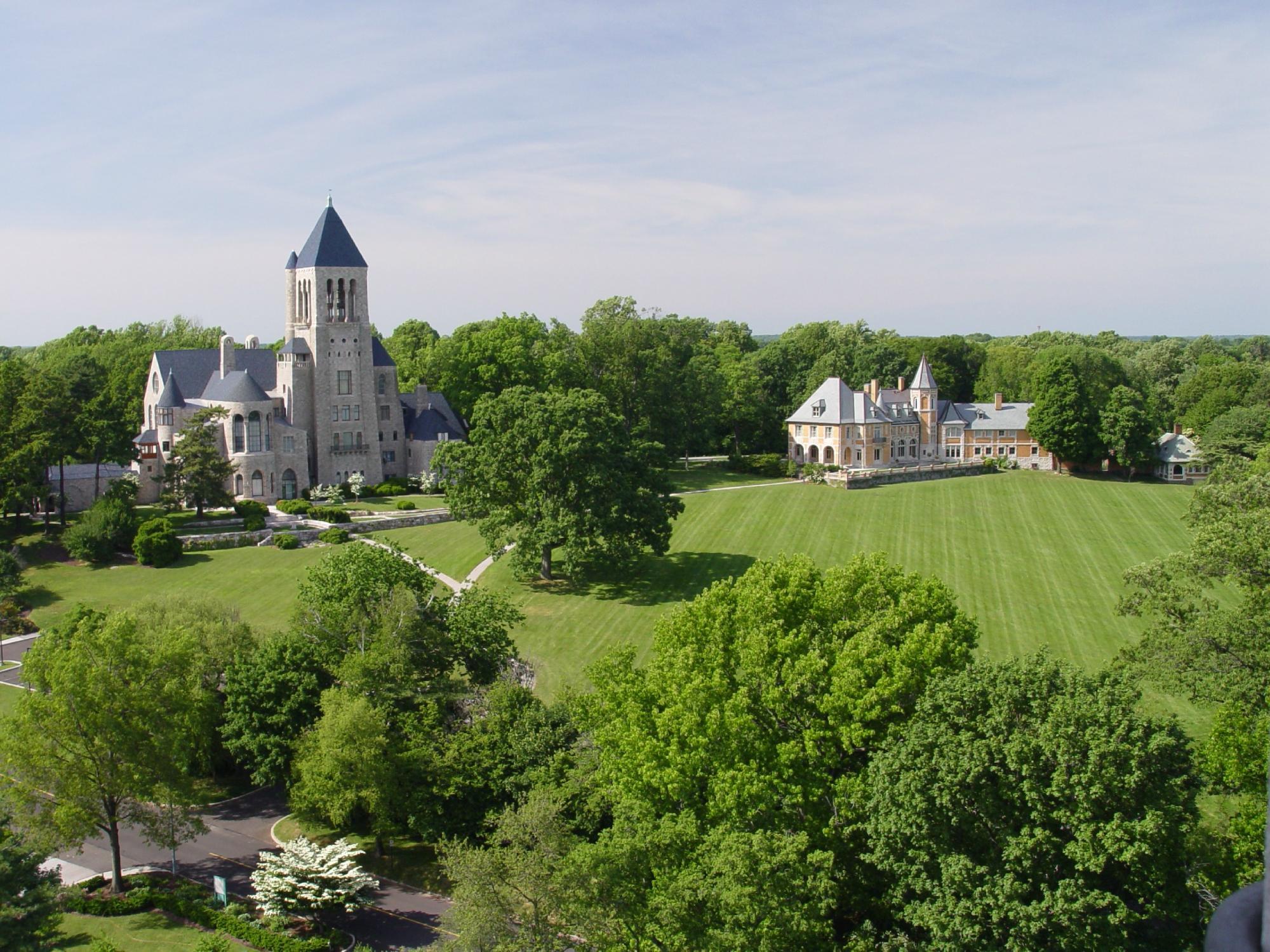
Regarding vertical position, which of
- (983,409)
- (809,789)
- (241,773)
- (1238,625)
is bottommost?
(241,773)

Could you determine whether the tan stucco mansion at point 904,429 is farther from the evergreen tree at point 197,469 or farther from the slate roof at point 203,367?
the evergreen tree at point 197,469

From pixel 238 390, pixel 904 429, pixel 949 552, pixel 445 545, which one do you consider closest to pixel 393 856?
pixel 445 545

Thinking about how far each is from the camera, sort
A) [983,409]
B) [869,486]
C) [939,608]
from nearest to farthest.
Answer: [939,608]
[869,486]
[983,409]

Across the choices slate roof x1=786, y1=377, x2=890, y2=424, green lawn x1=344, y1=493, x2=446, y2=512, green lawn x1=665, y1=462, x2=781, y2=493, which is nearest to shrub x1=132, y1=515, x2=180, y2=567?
green lawn x1=344, y1=493, x2=446, y2=512

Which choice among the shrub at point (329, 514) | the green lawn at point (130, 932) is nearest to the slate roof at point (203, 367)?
the shrub at point (329, 514)

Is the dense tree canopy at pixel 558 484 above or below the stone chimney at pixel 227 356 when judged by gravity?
below

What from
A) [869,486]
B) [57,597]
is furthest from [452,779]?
[869,486]

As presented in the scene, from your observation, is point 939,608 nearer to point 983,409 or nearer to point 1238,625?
point 1238,625

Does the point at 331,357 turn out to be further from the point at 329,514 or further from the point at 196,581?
the point at 196,581
